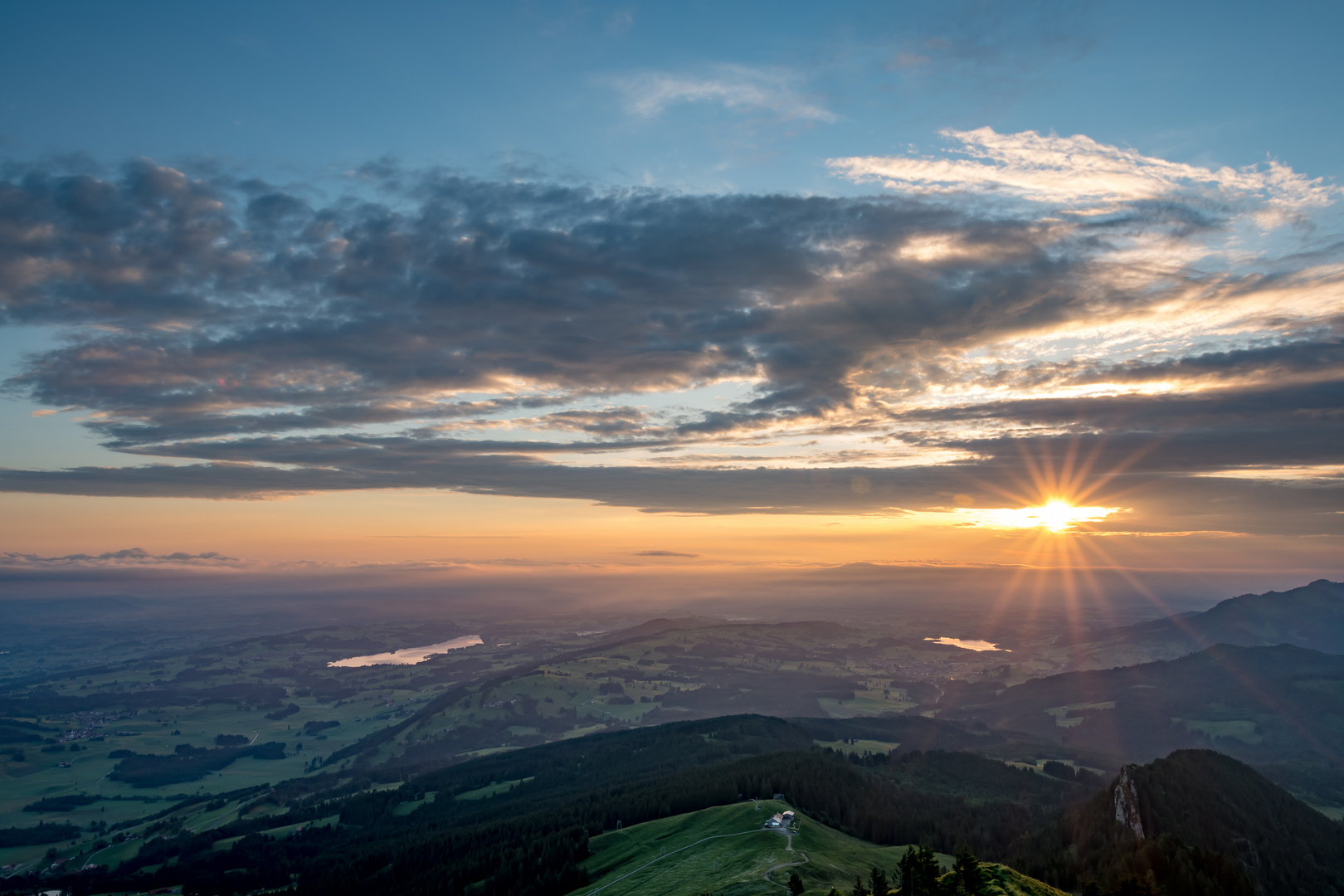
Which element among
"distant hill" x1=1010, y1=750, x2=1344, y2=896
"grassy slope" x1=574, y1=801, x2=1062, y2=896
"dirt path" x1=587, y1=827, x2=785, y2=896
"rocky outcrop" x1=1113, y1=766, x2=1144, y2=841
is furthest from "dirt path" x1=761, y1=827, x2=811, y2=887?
"rocky outcrop" x1=1113, y1=766, x2=1144, y2=841

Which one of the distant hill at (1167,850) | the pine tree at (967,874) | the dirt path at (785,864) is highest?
the pine tree at (967,874)

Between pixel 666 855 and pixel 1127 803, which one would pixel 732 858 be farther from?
pixel 1127 803

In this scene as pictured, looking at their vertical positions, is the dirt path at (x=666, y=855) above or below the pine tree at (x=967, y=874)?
below

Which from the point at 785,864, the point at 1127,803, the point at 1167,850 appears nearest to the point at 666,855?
the point at 785,864

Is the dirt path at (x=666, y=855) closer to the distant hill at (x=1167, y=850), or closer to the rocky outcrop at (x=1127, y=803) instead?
the distant hill at (x=1167, y=850)

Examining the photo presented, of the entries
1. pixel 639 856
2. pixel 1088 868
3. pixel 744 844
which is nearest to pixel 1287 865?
pixel 1088 868

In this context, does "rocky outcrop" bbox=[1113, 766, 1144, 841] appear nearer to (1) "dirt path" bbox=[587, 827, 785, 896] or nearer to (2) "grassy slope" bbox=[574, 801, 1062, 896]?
(2) "grassy slope" bbox=[574, 801, 1062, 896]

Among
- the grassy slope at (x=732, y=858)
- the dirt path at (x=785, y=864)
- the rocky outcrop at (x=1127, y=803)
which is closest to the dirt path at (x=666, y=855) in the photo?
the grassy slope at (x=732, y=858)
